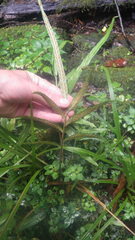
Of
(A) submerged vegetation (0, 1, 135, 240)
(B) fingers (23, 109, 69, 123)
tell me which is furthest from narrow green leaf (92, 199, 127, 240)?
(B) fingers (23, 109, 69, 123)

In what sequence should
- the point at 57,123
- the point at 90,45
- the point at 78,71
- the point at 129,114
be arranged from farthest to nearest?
the point at 90,45, the point at 129,114, the point at 78,71, the point at 57,123

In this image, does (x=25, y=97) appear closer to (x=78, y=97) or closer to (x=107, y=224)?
(x=78, y=97)

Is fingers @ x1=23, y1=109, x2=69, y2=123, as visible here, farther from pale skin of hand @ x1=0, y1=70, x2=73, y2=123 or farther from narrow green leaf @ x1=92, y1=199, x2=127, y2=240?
narrow green leaf @ x1=92, y1=199, x2=127, y2=240

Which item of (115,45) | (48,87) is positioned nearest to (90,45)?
(115,45)

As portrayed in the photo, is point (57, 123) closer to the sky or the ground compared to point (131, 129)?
closer to the sky

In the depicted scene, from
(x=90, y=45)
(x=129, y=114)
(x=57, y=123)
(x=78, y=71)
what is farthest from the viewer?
(x=90, y=45)

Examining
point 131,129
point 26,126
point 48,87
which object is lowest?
point 131,129

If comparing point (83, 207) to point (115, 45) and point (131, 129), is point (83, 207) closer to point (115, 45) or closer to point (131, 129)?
point (131, 129)

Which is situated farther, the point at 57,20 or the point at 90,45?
the point at 57,20
